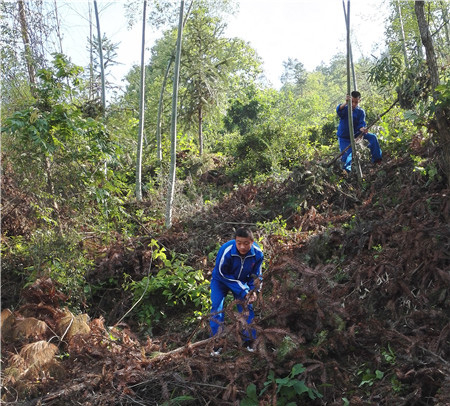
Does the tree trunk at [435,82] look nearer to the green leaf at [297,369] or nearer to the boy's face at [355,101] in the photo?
the boy's face at [355,101]

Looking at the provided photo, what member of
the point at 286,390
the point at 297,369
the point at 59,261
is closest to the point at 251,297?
the point at 297,369

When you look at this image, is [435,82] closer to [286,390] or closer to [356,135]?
[356,135]

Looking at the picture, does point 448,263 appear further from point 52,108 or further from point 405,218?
point 52,108

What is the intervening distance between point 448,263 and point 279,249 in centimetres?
265

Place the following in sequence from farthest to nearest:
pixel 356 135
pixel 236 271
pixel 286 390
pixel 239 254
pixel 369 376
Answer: pixel 356 135 → pixel 236 271 → pixel 239 254 → pixel 369 376 → pixel 286 390

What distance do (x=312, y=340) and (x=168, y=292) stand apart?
305cm

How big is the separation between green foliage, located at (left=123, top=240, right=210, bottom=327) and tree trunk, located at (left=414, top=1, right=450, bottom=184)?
3.98 m

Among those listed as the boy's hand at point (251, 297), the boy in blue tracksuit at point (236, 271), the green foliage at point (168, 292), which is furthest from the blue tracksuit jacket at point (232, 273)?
the green foliage at point (168, 292)

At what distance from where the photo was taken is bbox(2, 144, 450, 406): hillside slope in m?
4.34

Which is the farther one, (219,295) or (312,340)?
(219,295)

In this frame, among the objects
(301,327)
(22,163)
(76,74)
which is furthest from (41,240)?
(301,327)

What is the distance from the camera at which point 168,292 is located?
7434mm

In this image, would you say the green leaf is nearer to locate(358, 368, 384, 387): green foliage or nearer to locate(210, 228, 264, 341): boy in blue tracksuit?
locate(358, 368, 384, 387): green foliage

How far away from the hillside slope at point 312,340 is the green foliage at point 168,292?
251mm
